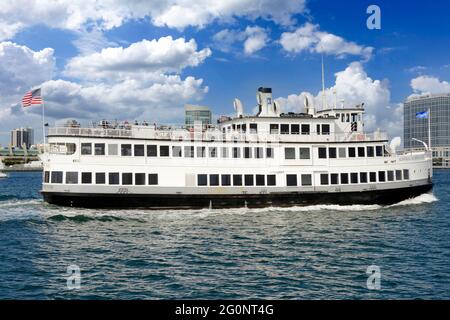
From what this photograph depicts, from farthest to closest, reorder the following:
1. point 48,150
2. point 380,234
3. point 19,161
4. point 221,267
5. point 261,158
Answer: point 19,161 → point 261,158 → point 48,150 → point 380,234 → point 221,267

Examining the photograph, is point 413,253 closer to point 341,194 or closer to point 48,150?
point 341,194

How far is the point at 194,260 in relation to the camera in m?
19.4

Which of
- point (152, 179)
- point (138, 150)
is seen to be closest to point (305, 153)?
point (152, 179)

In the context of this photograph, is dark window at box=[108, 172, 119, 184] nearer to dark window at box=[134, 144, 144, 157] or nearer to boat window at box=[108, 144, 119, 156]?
boat window at box=[108, 144, 119, 156]

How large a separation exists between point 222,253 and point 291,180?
15.8 metres

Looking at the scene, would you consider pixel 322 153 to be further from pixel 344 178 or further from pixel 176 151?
pixel 176 151

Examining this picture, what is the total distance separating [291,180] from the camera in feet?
115

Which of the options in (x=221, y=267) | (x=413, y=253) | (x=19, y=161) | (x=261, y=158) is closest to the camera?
(x=221, y=267)

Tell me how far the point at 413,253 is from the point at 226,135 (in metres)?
18.5

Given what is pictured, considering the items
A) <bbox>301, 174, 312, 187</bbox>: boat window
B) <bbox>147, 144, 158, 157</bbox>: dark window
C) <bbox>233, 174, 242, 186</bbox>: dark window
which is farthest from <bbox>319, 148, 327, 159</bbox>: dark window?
<bbox>147, 144, 158, 157</bbox>: dark window

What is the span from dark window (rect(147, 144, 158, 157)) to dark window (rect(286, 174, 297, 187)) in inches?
439

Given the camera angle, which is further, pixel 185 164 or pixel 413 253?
pixel 185 164
